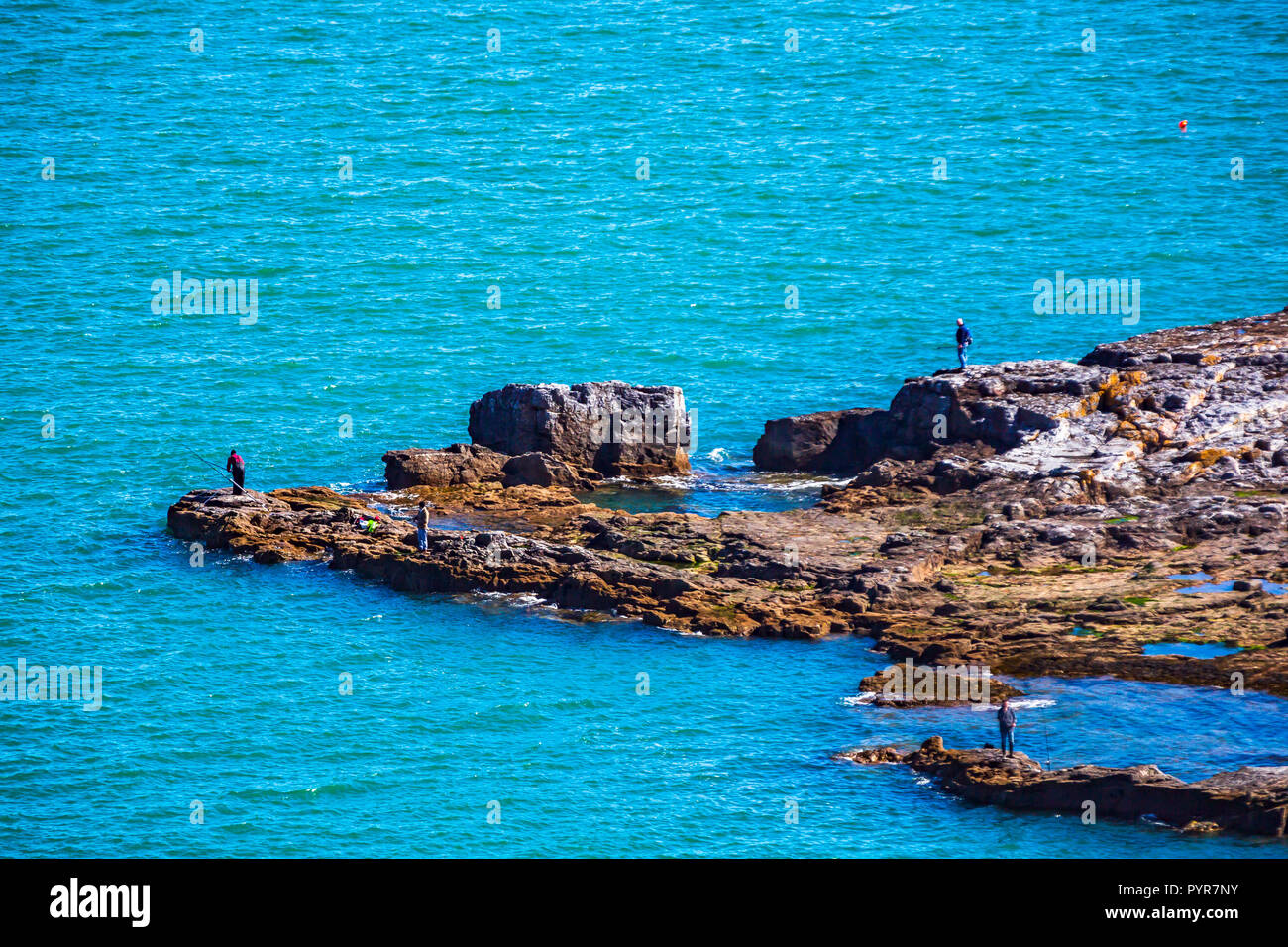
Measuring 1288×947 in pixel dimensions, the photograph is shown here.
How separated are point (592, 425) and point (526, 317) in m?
35.4

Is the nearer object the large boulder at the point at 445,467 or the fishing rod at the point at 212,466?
the large boulder at the point at 445,467

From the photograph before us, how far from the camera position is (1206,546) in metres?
54.7

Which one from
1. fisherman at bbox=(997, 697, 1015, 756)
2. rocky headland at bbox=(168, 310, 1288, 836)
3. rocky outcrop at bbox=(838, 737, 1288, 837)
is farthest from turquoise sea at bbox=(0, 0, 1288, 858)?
rocky headland at bbox=(168, 310, 1288, 836)

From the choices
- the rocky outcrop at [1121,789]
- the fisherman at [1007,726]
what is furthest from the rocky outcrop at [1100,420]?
the rocky outcrop at [1121,789]

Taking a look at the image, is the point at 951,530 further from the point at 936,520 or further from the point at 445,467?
the point at 445,467

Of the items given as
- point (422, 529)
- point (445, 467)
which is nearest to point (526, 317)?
point (445, 467)

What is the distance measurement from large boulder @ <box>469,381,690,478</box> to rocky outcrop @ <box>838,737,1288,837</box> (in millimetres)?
27888

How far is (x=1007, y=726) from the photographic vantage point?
4356 centimetres

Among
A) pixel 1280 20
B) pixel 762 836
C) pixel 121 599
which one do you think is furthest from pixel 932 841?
pixel 1280 20

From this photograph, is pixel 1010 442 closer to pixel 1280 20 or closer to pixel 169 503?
pixel 169 503

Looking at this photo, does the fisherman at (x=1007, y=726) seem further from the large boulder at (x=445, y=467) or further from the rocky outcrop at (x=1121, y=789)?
the large boulder at (x=445, y=467)

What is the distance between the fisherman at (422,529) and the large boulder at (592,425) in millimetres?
9981

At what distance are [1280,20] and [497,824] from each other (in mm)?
113783

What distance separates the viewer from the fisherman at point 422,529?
59562mm
